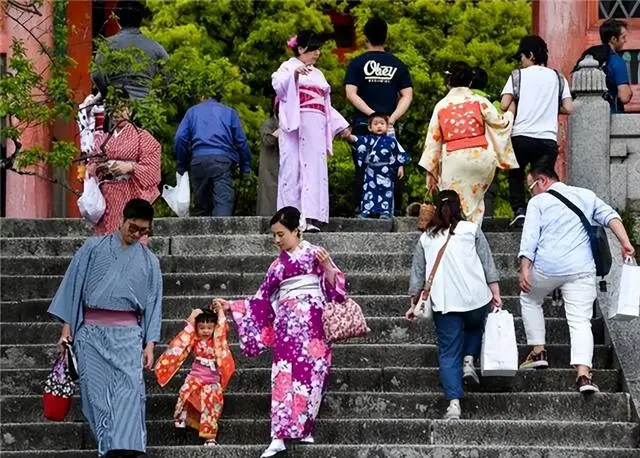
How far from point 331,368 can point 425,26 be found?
37.0 feet

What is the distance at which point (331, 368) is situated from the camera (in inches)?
538

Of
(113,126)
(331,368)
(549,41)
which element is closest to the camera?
(331,368)

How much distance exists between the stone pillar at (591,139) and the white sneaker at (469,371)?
278cm

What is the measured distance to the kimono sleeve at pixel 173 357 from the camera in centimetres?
1297

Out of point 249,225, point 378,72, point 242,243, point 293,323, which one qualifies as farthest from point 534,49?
point 293,323

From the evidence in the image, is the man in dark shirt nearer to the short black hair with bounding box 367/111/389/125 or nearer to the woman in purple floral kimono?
the short black hair with bounding box 367/111/389/125

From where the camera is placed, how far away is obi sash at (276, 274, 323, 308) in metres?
13.0

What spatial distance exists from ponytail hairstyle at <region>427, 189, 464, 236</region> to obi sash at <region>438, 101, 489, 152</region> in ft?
5.57

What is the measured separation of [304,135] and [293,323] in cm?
354

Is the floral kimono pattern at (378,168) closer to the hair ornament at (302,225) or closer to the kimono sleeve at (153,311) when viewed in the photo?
the hair ornament at (302,225)

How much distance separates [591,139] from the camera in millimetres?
15656

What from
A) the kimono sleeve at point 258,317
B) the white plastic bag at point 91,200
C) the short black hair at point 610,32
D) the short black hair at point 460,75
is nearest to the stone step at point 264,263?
the white plastic bag at point 91,200

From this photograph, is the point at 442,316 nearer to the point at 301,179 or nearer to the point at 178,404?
the point at 178,404

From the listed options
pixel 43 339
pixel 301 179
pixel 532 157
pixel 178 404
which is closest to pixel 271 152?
pixel 301 179
